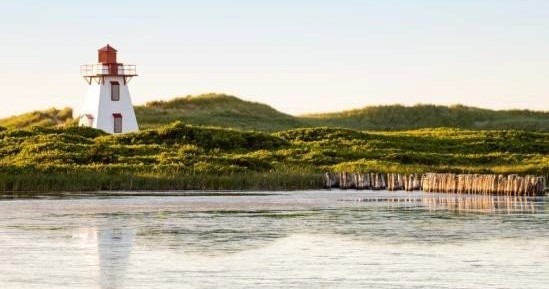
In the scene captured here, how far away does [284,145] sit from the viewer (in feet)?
257

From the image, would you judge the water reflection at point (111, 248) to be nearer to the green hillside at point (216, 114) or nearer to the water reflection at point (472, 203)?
the water reflection at point (472, 203)

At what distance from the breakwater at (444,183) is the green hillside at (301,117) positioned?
55801 mm

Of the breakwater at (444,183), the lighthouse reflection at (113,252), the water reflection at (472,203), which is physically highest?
the breakwater at (444,183)

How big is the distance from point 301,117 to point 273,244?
109984mm

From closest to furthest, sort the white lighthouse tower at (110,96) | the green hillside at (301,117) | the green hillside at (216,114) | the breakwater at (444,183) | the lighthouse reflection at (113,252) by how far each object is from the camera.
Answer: the lighthouse reflection at (113,252) < the breakwater at (444,183) < the white lighthouse tower at (110,96) < the green hillside at (216,114) < the green hillside at (301,117)

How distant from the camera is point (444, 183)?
54.5 meters

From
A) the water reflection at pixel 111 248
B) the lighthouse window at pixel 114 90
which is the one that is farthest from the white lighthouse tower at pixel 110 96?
the water reflection at pixel 111 248

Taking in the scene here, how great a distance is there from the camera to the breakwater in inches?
2009

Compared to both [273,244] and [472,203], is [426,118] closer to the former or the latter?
[472,203]

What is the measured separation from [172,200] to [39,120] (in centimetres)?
7271

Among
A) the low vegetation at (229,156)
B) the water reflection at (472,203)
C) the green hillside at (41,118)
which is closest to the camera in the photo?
the water reflection at (472,203)

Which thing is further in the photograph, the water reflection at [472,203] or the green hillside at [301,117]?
the green hillside at [301,117]

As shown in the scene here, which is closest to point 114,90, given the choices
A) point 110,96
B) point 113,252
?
point 110,96

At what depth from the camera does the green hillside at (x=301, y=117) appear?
118188 mm
